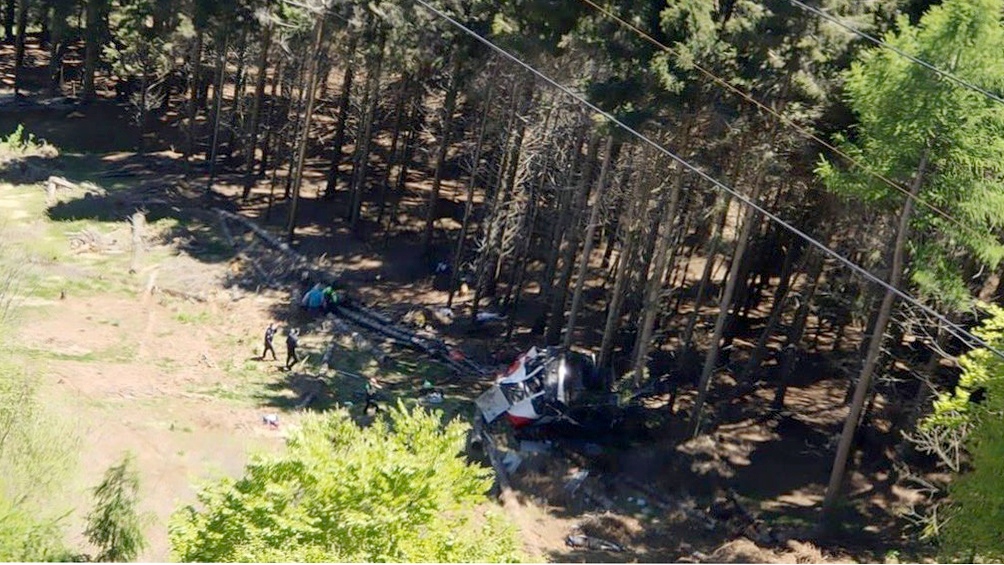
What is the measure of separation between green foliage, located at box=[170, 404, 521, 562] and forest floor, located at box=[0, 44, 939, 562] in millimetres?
851

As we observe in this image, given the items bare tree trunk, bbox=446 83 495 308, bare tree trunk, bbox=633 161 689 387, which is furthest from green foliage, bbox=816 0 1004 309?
bare tree trunk, bbox=446 83 495 308

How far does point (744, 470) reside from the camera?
81.2ft

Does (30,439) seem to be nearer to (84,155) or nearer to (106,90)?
(84,155)

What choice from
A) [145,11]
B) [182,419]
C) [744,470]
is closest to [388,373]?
[182,419]

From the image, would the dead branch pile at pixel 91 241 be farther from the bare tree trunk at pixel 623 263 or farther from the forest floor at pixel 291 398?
the bare tree trunk at pixel 623 263

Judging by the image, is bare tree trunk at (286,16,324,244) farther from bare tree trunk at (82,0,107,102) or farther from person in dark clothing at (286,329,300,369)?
bare tree trunk at (82,0,107,102)

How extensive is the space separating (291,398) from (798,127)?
14017 millimetres

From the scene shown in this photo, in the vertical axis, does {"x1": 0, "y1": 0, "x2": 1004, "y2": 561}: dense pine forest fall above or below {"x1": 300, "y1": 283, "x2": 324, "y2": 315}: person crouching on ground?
above

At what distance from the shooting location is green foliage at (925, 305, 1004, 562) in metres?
15.5

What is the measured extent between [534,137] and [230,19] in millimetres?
15935

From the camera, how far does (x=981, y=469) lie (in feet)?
51.8

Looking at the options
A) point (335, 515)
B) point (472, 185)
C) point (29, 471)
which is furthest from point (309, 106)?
point (335, 515)

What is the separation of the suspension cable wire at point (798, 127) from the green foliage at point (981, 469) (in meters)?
2.34

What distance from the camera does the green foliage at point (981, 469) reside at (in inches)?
609
